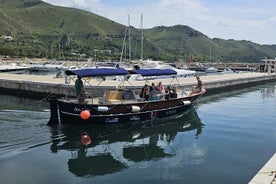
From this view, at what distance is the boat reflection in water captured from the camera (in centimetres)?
1502

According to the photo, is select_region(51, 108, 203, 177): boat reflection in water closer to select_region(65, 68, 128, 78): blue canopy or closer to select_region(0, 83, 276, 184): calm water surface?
select_region(0, 83, 276, 184): calm water surface

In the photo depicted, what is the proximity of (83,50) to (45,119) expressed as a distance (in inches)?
5623

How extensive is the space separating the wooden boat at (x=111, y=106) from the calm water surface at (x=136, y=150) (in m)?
0.53

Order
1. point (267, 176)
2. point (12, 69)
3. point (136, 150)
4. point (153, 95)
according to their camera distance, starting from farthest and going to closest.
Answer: point (12, 69), point (153, 95), point (136, 150), point (267, 176)

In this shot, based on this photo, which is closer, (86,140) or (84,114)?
(86,140)

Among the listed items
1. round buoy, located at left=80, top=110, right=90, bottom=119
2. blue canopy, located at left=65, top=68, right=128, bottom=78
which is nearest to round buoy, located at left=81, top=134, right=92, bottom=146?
round buoy, located at left=80, top=110, right=90, bottom=119

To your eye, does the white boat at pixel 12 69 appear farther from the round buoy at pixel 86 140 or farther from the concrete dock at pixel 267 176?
the concrete dock at pixel 267 176

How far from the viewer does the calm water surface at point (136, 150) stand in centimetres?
1338

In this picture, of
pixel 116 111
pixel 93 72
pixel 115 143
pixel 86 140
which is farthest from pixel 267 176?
pixel 93 72

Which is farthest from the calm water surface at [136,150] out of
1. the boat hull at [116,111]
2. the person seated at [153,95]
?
the person seated at [153,95]

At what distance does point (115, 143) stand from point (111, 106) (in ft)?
10.1

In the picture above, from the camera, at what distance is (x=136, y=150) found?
17.3 meters

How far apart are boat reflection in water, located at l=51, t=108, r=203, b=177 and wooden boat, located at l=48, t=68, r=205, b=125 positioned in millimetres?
511

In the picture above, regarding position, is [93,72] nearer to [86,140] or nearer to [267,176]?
[86,140]
